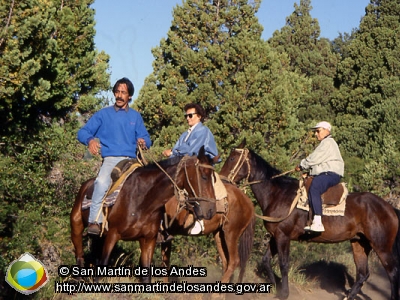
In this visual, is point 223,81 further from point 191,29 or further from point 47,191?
point 47,191

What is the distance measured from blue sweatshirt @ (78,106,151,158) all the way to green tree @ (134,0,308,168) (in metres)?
9.13

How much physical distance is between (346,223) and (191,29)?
34.8ft

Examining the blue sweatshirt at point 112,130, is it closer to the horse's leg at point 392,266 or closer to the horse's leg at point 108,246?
the horse's leg at point 108,246

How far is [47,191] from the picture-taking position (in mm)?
10758

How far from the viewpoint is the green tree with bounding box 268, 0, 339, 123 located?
32.0m

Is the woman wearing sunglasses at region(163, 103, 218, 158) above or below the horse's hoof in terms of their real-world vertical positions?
above

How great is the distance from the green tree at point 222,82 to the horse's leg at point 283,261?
21.8ft

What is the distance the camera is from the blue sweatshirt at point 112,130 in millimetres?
7984

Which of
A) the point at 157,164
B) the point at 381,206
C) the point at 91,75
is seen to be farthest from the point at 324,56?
the point at 157,164

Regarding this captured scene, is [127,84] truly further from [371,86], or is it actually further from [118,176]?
[371,86]

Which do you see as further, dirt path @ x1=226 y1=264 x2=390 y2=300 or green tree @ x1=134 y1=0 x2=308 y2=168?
green tree @ x1=134 y1=0 x2=308 y2=168

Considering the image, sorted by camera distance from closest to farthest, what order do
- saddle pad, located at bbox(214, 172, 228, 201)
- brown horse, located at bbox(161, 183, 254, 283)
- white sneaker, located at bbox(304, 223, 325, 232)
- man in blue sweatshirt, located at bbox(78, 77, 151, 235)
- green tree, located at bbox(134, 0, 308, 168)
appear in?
man in blue sweatshirt, located at bbox(78, 77, 151, 235) < saddle pad, located at bbox(214, 172, 228, 201) < brown horse, located at bbox(161, 183, 254, 283) < white sneaker, located at bbox(304, 223, 325, 232) < green tree, located at bbox(134, 0, 308, 168)

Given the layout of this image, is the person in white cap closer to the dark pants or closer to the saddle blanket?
the dark pants

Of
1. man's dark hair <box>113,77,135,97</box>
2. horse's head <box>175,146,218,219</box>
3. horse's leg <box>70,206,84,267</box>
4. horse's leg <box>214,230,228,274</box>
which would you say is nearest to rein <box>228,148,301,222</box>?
horse's leg <box>214,230,228,274</box>
